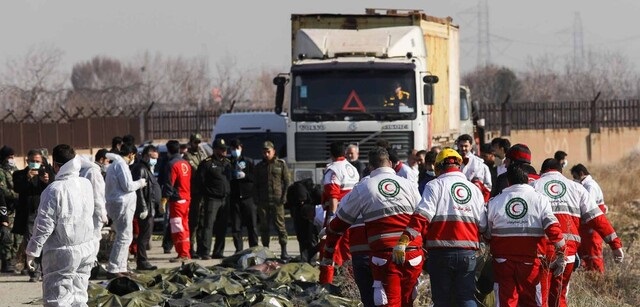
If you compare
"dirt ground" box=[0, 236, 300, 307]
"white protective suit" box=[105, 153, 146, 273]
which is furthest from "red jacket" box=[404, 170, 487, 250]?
"white protective suit" box=[105, 153, 146, 273]

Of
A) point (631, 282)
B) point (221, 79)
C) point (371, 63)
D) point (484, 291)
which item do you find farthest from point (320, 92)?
point (221, 79)

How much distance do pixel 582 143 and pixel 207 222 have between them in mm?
36415

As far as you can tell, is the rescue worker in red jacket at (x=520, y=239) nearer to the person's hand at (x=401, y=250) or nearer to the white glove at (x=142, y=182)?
the person's hand at (x=401, y=250)

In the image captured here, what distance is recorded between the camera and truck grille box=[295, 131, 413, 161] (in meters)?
24.7

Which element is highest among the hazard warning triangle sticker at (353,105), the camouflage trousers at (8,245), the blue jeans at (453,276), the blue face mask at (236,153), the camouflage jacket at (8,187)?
the hazard warning triangle sticker at (353,105)

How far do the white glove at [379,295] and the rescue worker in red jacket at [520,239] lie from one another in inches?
39.1

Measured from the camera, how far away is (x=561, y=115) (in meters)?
59.8

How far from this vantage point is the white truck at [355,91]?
2458 cm

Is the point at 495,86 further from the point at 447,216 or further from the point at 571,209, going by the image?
the point at 447,216

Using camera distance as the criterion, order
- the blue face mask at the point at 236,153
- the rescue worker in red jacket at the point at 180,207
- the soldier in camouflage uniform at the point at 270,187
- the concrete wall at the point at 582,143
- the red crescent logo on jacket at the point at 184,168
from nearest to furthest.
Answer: the rescue worker in red jacket at the point at 180,207
the red crescent logo on jacket at the point at 184,168
the soldier in camouflage uniform at the point at 270,187
the blue face mask at the point at 236,153
the concrete wall at the point at 582,143

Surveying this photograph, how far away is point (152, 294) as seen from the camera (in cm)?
1433

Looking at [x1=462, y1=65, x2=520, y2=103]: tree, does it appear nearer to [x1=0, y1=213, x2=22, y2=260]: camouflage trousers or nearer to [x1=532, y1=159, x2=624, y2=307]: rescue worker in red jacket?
[x1=0, y1=213, x2=22, y2=260]: camouflage trousers

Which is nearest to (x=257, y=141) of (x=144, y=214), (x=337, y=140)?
(x=337, y=140)

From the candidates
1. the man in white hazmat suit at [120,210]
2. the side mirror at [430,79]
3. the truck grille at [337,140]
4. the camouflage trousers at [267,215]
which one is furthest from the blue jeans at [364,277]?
the side mirror at [430,79]
